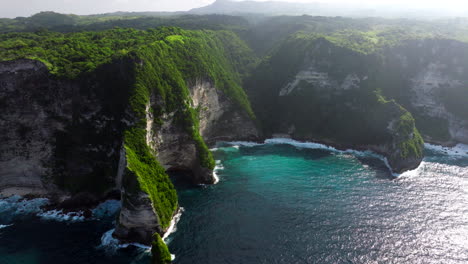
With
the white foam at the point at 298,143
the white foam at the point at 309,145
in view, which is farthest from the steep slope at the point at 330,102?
the white foam at the point at 298,143

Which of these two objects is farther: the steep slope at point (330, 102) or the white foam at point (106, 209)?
the steep slope at point (330, 102)

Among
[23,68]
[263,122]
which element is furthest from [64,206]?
[263,122]

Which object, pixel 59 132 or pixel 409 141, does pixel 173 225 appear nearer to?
pixel 59 132

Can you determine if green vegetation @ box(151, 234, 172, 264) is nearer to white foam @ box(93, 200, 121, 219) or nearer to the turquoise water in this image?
the turquoise water

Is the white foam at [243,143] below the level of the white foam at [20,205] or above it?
above

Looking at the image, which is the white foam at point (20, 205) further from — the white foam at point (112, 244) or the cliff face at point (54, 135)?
the white foam at point (112, 244)

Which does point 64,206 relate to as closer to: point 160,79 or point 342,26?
point 160,79
